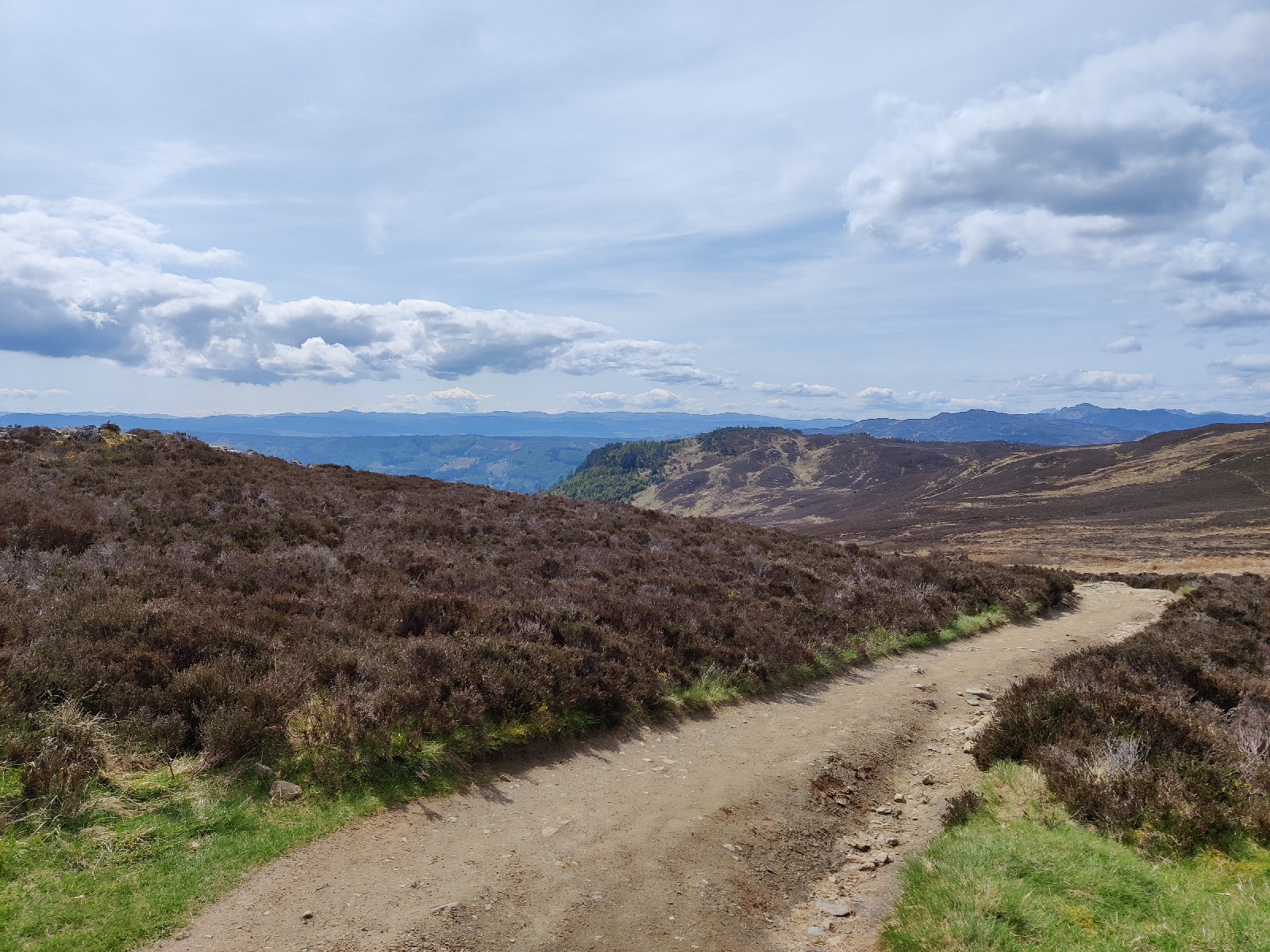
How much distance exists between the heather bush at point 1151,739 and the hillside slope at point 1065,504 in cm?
4081

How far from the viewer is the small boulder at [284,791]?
6.49 meters

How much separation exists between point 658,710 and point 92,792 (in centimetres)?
685

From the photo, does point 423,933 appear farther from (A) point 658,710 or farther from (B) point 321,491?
(B) point 321,491

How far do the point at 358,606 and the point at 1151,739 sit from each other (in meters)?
11.4

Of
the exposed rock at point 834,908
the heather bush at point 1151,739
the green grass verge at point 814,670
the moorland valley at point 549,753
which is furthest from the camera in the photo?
the green grass verge at point 814,670

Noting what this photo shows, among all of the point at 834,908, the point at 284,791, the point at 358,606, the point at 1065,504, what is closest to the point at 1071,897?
the point at 834,908

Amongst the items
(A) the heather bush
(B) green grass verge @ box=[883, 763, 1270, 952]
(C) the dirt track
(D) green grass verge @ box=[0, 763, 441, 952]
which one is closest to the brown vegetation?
(D) green grass verge @ box=[0, 763, 441, 952]

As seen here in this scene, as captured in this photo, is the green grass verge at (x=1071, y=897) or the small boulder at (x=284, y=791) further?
the small boulder at (x=284, y=791)

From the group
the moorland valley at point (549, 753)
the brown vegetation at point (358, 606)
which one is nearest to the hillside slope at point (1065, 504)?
the brown vegetation at point (358, 606)

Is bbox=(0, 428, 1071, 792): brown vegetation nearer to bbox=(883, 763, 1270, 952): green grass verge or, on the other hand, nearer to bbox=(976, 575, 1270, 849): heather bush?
bbox=(976, 575, 1270, 849): heather bush

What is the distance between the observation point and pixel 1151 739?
7836 mm

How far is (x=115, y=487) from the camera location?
704 inches

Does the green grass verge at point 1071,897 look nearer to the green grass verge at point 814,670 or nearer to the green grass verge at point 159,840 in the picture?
the green grass verge at point 814,670

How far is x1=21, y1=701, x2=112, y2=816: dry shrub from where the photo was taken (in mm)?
5645
